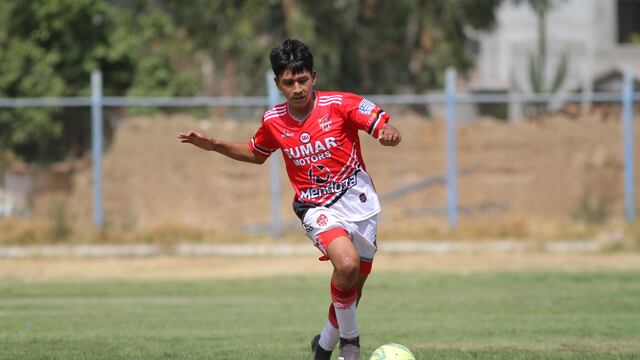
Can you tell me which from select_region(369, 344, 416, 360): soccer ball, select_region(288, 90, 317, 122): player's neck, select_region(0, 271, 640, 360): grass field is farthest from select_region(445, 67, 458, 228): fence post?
select_region(369, 344, 416, 360): soccer ball

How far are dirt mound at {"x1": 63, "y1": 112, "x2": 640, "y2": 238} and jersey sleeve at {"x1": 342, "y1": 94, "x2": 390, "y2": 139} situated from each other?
13.9 metres

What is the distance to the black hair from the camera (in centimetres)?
749

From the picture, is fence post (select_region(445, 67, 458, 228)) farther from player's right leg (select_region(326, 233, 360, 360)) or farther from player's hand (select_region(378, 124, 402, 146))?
player's hand (select_region(378, 124, 402, 146))

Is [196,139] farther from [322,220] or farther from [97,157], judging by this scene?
[97,157]

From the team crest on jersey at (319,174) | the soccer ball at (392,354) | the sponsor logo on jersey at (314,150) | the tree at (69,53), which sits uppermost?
the tree at (69,53)

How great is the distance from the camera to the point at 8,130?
22891 millimetres

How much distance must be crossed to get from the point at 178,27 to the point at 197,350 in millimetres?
25652

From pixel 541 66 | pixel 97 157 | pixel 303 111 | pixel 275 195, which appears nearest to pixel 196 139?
pixel 303 111

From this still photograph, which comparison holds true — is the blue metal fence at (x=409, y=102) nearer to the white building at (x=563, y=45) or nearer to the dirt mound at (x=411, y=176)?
the dirt mound at (x=411, y=176)

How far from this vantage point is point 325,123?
7.63 m

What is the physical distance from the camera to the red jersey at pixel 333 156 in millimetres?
7590

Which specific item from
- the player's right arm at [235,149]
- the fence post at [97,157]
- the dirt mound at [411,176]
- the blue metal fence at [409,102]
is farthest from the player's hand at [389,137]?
the fence post at [97,157]

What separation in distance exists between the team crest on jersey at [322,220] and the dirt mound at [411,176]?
550 inches

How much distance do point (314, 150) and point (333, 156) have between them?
0.43 ft
